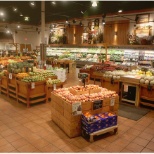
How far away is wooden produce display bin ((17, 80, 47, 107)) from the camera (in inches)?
238

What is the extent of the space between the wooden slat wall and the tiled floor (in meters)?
9.47

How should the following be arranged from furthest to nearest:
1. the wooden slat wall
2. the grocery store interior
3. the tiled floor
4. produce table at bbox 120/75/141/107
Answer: the wooden slat wall
produce table at bbox 120/75/141/107
the grocery store interior
the tiled floor

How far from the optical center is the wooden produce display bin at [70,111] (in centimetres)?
403

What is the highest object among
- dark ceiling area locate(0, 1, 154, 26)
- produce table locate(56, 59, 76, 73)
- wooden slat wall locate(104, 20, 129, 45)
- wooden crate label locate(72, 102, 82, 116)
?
dark ceiling area locate(0, 1, 154, 26)

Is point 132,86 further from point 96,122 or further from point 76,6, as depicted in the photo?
point 76,6

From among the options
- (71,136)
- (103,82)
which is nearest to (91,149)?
(71,136)

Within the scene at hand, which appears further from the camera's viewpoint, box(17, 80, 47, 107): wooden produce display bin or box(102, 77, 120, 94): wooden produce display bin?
box(102, 77, 120, 94): wooden produce display bin

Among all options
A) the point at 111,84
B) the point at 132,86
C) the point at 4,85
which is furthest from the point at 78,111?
the point at 4,85

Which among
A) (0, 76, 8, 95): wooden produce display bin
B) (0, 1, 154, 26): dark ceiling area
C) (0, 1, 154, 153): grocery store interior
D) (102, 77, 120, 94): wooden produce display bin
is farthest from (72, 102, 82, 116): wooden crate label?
(0, 1, 154, 26): dark ceiling area

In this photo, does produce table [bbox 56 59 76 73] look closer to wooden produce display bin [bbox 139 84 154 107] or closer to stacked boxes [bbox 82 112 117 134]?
wooden produce display bin [bbox 139 84 154 107]

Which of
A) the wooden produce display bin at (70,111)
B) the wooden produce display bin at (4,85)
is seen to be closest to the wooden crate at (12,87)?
the wooden produce display bin at (4,85)

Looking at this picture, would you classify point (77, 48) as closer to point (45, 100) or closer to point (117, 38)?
point (117, 38)

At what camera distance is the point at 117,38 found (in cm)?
1425

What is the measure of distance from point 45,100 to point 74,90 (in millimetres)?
2313
